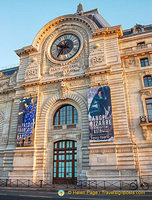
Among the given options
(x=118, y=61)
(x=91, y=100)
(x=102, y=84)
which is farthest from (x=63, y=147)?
(x=118, y=61)

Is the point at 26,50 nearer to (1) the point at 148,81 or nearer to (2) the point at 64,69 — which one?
(2) the point at 64,69

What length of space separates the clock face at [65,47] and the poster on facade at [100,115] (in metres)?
7.36

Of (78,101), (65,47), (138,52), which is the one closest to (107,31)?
(138,52)

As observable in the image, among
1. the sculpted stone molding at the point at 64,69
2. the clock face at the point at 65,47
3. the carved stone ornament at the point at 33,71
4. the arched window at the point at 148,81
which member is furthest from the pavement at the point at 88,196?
the clock face at the point at 65,47

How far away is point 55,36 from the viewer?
2786cm

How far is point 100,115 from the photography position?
20250 millimetres

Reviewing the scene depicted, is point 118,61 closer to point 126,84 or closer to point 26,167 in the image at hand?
point 126,84

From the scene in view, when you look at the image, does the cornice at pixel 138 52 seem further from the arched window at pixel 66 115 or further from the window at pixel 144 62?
the arched window at pixel 66 115

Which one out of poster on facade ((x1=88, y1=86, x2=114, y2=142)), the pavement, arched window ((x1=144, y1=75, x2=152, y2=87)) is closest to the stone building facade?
arched window ((x1=144, y1=75, x2=152, y2=87))

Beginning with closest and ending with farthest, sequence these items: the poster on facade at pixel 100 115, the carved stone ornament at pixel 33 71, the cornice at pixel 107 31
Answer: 1. the poster on facade at pixel 100 115
2. the cornice at pixel 107 31
3. the carved stone ornament at pixel 33 71

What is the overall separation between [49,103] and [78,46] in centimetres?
935

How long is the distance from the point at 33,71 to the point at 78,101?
336 inches

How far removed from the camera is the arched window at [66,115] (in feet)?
74.9

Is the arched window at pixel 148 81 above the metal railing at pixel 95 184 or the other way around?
above
